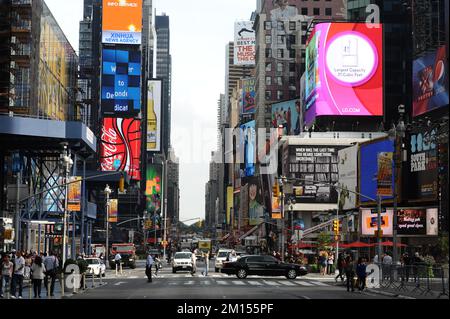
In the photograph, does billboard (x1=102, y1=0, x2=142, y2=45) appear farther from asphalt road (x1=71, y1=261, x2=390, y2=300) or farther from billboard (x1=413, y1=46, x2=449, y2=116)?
asphalt road (x1=71, y1=261, x2=390, y2=300)

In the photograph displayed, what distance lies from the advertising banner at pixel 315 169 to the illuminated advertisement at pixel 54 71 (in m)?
43.1

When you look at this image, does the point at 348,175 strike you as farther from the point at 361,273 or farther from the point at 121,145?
the point at 121,145

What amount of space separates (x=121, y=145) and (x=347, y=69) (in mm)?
52077

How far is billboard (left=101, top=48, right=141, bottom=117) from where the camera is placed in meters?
152

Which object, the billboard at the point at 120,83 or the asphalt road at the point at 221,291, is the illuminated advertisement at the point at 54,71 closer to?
the asphalt road at the point at 221,291

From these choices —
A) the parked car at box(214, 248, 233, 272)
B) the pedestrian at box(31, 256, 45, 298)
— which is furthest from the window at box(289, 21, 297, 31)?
the pedestrian at box(31, 256, 45, 298)

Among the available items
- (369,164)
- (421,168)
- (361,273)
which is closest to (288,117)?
(369,164)

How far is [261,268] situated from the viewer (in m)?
51.1

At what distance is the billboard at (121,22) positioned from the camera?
6073 inches

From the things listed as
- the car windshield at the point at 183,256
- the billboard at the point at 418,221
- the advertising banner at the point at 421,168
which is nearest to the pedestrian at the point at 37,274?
the car windshield at the point at 183,256

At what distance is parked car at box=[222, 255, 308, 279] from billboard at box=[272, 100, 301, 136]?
113484 mm
